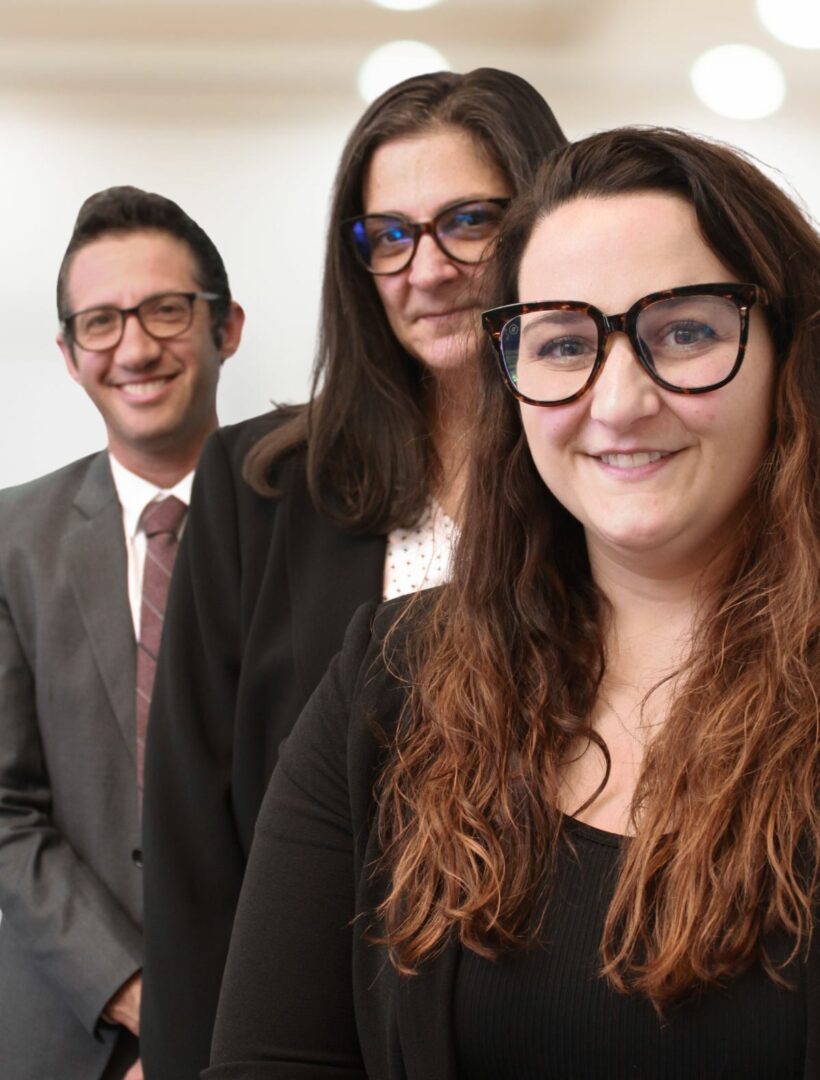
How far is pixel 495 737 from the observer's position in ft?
4.66

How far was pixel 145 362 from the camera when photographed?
230 cm

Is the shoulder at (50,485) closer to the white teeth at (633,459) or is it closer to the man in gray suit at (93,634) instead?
the man in gray suit at (93,634)

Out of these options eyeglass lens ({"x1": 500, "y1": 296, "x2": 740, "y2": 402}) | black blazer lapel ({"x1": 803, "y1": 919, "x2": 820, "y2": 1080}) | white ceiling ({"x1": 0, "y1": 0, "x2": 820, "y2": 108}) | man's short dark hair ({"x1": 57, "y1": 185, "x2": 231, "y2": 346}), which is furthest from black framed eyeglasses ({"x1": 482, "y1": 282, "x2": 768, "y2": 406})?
white ceiling ({"x1": 0, "y1": 0, "x2": 820, "y2": 108})

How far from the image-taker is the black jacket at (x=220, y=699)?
1.92 metres

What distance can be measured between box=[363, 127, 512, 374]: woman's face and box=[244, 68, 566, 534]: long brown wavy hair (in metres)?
0.02

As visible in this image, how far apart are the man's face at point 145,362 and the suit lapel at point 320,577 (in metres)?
0.42

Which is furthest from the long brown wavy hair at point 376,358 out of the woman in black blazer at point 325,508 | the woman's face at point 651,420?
the woman's face at point 651,420

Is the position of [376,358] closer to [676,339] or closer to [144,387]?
[144,387]

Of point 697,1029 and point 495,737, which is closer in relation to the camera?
point 697,1029

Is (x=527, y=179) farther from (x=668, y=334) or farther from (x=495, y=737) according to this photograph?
(x=495, y=737)

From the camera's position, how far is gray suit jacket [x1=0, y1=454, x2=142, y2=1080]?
2162 mm

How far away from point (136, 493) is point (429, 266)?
71 centimetres

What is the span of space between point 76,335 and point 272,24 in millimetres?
713

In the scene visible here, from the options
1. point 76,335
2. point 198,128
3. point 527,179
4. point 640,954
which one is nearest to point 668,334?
point 640,954
